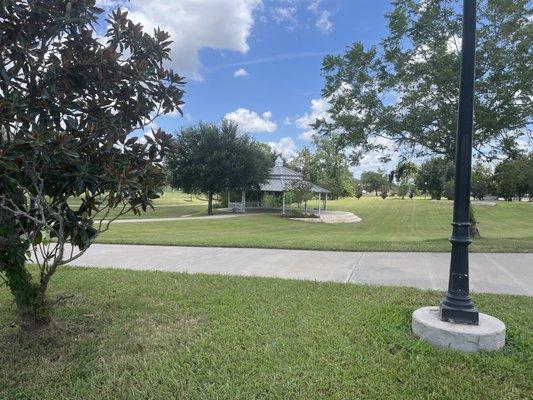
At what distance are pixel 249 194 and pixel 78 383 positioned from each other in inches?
1573

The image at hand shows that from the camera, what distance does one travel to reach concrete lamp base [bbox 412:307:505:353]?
3.61 metres

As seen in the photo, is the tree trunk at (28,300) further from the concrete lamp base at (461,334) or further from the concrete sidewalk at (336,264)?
the concrete lamp base at (461,334)

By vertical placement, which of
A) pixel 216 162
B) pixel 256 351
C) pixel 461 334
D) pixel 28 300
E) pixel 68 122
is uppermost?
pixel 216 162

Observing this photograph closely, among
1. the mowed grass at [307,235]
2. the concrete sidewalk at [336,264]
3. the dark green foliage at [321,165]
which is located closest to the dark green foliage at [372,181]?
the dark green foliage at [321,165]

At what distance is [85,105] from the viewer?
3.75 meters

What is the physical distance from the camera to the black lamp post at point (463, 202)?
392 centimetres

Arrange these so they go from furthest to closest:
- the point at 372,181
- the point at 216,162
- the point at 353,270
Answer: the point at 372,181, the point at 216,162, the point at 353,270

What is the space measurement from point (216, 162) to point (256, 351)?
105 ft

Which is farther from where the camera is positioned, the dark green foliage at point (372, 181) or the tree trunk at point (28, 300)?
the dark green foliage at point (372, 181)

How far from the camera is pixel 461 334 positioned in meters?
3.64

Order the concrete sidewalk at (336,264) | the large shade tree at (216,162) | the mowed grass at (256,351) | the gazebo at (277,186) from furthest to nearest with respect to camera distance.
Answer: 1. the gazebo at (277,186)
2. the large shade tree at (216,162)
3. the concrete sidewalk at (336,264)
4. the mowed grass at (256,351)

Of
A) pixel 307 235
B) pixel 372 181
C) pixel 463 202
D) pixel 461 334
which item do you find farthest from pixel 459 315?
pixel 372 181

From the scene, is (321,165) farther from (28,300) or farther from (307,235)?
(28,300)

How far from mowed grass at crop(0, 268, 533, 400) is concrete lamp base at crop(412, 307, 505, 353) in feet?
0.36
